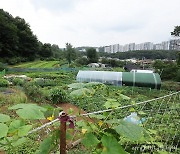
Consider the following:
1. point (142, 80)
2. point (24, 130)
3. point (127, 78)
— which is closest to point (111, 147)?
point (24, 130)

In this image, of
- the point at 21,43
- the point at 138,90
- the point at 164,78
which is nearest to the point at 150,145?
the point at 138,90

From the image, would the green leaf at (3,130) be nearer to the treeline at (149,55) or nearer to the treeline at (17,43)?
→ the treeline at (17,43)

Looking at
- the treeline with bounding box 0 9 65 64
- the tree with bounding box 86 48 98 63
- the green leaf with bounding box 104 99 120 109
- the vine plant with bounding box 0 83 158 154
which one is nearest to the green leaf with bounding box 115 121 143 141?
the vine plant with bounding box 0 83 158 154

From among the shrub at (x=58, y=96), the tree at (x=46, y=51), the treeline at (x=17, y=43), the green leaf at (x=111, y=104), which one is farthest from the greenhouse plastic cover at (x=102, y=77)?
the tree at (x=46, y=51)

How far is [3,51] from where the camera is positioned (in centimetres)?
3788

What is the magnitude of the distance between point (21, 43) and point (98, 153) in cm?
4530

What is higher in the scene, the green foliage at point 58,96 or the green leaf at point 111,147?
the green leaf at point 111,147

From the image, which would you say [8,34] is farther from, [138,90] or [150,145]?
[150,145]

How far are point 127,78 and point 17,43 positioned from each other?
2873 cm

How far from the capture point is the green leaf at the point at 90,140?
87 cm

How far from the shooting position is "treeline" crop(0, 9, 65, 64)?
124ft

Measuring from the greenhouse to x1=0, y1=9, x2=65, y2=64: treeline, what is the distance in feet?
69.2

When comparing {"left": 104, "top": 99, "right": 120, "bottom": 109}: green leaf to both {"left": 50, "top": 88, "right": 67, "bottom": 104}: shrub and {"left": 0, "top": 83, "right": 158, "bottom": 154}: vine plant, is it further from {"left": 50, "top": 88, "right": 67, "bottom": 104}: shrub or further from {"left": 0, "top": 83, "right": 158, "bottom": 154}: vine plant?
{"left": 50, "top": 88, "right": 67, "bottom": 104}: shrub

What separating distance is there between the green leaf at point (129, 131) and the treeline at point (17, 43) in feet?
122
